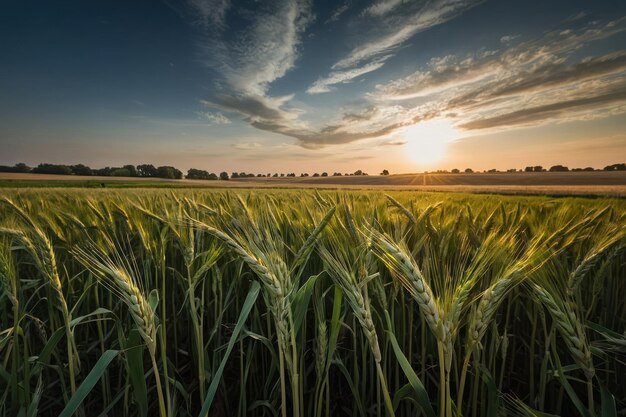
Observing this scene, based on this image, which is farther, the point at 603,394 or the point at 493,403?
the point at 493,403

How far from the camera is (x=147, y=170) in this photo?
225ft

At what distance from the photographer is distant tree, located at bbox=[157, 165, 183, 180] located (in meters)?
65.5

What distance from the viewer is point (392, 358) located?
1609 mm

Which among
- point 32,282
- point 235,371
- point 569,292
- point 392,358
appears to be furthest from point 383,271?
point 32,282

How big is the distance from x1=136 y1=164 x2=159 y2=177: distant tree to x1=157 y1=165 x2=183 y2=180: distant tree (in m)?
1.38

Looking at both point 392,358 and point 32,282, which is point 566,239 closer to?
point 392,358

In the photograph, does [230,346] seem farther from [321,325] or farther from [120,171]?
[120,171]

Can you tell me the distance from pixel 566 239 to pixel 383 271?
3.53 ft

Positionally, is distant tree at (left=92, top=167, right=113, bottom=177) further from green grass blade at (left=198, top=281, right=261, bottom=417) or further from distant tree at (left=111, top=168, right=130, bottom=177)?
green grass blade at (left=198, top=281, right=261, bottom=417)

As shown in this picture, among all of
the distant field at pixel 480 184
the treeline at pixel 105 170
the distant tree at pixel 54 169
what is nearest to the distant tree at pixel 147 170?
the treeline at pixel 105 170

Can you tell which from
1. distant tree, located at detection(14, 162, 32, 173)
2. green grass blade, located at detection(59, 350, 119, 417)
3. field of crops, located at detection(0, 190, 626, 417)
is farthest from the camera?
distant tree, located at detection(14, 162, 32, 173)

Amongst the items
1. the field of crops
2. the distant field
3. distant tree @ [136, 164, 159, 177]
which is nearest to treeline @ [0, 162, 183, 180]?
distant tree @ [136, 164, 159, 177]

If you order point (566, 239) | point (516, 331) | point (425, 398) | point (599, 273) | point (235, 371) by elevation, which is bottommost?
point (235, 371)

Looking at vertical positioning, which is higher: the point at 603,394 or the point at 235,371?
the point at 603,394
